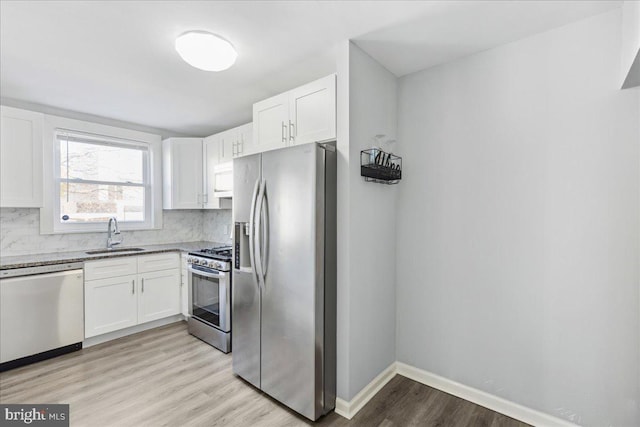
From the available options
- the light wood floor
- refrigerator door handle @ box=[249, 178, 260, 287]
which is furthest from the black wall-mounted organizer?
the light wood floor

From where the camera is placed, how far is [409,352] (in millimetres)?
2572

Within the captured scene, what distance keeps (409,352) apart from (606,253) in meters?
1.56

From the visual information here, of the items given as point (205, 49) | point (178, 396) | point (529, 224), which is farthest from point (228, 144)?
point (529, 224)

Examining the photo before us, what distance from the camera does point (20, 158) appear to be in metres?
2.97

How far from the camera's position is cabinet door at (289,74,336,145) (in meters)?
2.19

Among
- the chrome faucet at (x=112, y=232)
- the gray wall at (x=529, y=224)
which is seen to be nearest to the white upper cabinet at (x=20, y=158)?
the chrome faucet at (x=112, y=232)

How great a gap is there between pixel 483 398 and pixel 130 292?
3.56 m

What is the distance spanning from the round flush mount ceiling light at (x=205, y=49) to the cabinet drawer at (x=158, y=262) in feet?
7.88

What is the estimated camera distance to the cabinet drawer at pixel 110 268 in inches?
121

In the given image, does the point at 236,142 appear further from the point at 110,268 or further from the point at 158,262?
the point at 110,268

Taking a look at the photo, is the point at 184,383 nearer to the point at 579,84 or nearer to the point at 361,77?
the point at 361,77

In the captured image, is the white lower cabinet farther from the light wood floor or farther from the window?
the window

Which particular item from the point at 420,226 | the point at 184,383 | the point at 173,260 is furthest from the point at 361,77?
the point at 173,260

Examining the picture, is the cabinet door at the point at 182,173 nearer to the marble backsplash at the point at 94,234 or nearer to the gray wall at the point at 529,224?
the marble backsplash at the point at 94,234
